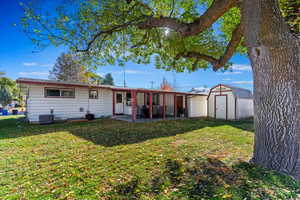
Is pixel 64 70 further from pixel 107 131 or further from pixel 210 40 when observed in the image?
pixel 210 40

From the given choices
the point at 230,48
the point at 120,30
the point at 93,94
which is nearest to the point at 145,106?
the point at 93,94

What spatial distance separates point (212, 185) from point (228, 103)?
38.6ft

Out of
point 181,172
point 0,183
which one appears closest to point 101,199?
point 181,172

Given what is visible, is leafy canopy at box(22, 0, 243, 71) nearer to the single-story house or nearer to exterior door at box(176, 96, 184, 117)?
the single-story house

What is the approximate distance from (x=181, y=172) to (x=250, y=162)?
1.60m

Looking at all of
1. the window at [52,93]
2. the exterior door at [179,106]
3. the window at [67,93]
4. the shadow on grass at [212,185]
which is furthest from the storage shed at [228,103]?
the window at [52,93]

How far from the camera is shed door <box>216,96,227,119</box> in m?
12.8

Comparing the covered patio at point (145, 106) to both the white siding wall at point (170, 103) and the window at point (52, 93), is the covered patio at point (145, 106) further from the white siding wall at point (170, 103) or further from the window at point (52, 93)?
the window at point (52, 93)

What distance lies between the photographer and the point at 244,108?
12984 mm

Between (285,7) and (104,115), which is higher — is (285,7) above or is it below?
above

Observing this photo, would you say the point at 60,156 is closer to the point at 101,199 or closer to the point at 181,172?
the point at 101,199

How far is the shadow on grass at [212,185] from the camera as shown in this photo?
2.10 metres

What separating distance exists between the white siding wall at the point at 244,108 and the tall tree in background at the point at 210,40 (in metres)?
7.28

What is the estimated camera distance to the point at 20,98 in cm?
2545
